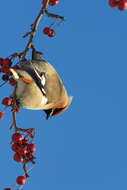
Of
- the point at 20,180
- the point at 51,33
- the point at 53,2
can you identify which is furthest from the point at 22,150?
the point at 53,2

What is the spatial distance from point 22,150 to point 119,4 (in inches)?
52.3

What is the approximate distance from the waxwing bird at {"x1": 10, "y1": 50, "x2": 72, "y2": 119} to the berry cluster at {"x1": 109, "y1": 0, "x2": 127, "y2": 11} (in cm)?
89

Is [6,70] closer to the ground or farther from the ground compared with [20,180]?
farther from the ground

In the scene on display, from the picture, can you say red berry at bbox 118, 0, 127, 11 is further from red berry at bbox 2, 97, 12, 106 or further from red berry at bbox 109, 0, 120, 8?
red berry at bbox 2, 97, 12, 106

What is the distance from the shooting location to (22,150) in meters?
3.58

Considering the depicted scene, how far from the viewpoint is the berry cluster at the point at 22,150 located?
354 cm

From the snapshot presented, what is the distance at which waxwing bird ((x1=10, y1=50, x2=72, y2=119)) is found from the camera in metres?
3.76

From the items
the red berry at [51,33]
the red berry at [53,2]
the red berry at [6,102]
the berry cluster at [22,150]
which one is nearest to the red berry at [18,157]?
the berry cluster at [22,150]

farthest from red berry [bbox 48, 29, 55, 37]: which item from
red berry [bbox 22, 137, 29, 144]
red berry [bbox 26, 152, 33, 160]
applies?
red berry [bbox 26, 152, 33, 160]

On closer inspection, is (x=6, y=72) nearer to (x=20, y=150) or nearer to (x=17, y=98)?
(x=17, y=98)

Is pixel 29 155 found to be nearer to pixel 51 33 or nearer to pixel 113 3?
pixel 51 33

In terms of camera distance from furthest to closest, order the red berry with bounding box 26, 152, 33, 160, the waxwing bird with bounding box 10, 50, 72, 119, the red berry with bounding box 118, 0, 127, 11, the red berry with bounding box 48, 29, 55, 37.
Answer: the red berry with bounding box 48, 29, 55, 37
the waxwing bird with bounding box 10, 50, 72, 119
the red berry with bounding box 26, 152, 33, 160
the red berry with bounding box 118, 0, 127, 11

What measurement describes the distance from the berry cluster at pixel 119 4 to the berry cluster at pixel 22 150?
120cm

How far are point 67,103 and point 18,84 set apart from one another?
814 mm
